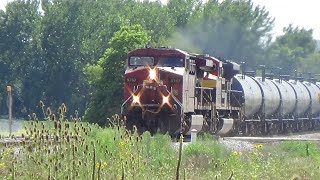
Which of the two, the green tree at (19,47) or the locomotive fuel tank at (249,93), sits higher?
the green tree at (19,47)

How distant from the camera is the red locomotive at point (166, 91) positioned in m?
21.8

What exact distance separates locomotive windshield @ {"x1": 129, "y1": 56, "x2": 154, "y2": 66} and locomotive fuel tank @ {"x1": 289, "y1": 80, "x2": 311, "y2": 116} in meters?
15.0

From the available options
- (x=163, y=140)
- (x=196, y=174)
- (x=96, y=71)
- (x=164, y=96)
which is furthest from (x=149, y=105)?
(x=96, y=71)

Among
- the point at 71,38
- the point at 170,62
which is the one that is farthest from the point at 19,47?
the point at 170,62

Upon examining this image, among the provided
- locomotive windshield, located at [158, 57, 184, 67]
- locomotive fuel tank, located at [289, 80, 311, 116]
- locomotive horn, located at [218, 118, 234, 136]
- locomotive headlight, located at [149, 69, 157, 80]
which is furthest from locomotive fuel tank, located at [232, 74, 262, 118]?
locomotive headlight, located at [149, 69, 157, 80]

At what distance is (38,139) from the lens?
22.7 ft

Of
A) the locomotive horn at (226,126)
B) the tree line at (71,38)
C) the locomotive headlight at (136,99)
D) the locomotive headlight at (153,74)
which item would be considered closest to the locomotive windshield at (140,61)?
the locomotive headlight at (153,74)

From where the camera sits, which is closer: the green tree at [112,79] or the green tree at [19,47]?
the green tree at [112,79]

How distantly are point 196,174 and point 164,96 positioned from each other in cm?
1104

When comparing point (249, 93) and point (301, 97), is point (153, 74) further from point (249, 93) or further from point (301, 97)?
point (301, 97)

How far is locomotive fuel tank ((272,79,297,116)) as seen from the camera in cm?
3443

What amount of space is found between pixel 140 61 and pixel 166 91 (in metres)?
1.57

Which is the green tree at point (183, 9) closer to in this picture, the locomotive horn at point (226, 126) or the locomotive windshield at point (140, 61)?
the locomotive horn at point (226, 126)

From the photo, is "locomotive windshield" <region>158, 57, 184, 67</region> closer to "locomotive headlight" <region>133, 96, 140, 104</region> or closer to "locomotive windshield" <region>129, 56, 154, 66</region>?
"locomotive windshield" <region>129, 56, 154, 66</region>
